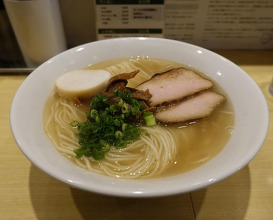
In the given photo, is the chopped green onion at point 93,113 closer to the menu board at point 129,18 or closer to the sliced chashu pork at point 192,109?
the sliced chashu pork at point 192,109

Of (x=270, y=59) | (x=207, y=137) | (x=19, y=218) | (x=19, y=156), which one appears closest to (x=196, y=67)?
(x=207, y=137)

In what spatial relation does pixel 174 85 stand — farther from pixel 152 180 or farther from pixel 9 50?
pixel 9 50

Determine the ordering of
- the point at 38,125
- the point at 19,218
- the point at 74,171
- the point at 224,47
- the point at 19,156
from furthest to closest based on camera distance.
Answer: the point at 224,47 < the point at 19,156 < the point at 38,125 < the point at 19,218 < the point at 74,171

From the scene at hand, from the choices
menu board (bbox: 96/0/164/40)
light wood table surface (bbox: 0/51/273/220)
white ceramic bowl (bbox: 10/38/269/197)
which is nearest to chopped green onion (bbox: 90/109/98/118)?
white ceramic bowl (bbox: 10/38/269/197)

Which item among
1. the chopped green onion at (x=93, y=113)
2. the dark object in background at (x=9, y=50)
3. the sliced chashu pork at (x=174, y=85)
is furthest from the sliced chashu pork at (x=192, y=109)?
the dark object in background at (x=9, y=50)

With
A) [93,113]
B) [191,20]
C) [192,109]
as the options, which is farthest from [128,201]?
[191,20]

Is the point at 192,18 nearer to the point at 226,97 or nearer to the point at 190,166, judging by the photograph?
the point at 226,97

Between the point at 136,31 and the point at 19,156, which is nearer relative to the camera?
the point at 19,156
